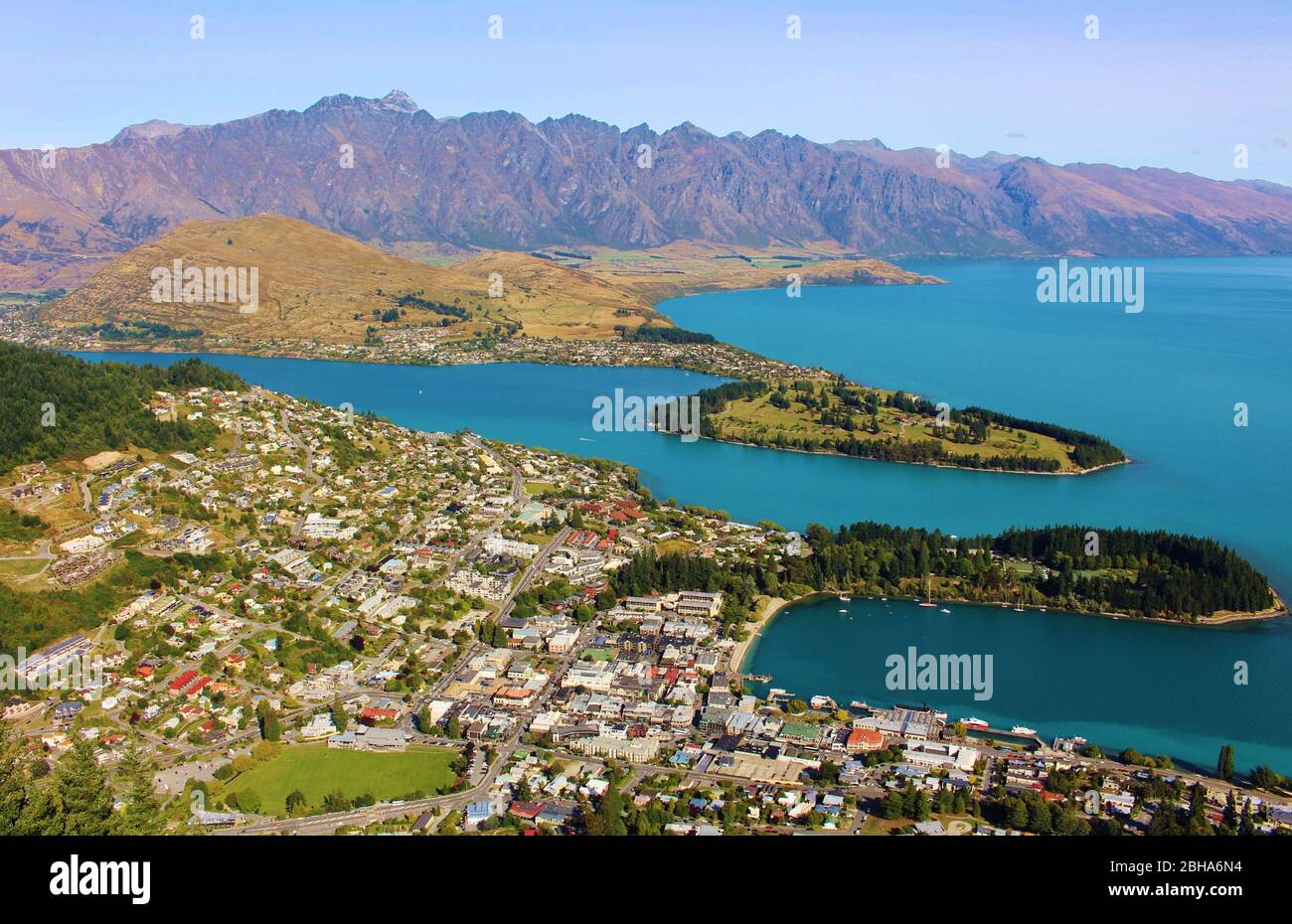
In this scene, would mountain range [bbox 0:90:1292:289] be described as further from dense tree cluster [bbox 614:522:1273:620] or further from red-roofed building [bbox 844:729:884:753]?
Result: red-roofed building [bbox 844:729:884:753]

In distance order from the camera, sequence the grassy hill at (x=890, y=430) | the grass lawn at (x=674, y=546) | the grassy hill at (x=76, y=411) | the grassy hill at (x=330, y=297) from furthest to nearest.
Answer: the grassy hill at (x=330, y=297) → the grassy hill at (x=890, y=430) → the grassy hill at (x=76, y=411) → the grass lawn at (x=674, y=546)

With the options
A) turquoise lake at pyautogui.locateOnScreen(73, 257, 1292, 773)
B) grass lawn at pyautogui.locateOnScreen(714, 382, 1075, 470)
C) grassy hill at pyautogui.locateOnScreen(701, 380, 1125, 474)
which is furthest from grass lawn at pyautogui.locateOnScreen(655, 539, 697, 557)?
grass lawn at pyautogui.locateOnScreen(714, 382, 1075, 470)

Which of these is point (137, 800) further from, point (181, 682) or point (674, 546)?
point (674, 546)

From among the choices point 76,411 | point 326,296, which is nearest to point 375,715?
point 76,411

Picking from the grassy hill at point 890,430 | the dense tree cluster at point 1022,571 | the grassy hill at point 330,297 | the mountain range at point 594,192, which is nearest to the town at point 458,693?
the dense tree cluster at point 1022,571

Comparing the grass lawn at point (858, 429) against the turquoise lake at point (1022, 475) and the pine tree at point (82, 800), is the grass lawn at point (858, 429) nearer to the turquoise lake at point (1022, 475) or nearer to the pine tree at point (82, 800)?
the turquoise lake at point (1022, 475)
